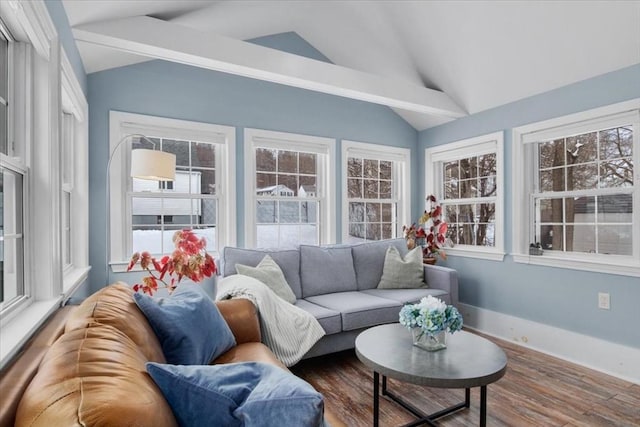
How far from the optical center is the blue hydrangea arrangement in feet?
6.46

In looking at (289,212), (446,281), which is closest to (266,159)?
(289,212)

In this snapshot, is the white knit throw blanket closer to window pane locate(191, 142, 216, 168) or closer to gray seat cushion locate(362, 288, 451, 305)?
gray seat cushion locate(362, 288, 451, 305)

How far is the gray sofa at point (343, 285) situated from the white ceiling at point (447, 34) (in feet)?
5.93

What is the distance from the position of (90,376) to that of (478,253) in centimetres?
380

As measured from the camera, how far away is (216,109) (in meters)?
3.52

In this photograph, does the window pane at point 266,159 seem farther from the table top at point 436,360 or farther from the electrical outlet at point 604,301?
the electrical outlet at point 604,301

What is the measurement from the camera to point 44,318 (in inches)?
60.5

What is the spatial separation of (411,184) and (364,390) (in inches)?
111

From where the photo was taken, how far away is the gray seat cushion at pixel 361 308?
9.60ft

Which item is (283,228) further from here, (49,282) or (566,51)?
(566,51)

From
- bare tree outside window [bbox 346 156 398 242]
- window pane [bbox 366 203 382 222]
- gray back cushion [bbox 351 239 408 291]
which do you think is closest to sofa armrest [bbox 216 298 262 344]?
gray back cushion [bbox 351 239 408 291]

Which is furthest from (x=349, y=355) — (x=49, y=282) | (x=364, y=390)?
(x=49, y=282)

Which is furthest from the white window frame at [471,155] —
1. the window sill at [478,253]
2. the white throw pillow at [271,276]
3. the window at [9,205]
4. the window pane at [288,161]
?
the window at [9,205]

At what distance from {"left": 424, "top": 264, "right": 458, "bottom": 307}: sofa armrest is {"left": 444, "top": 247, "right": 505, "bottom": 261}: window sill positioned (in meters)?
0.47
